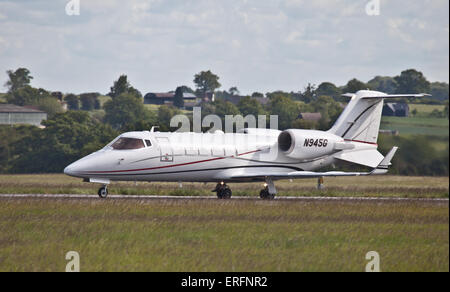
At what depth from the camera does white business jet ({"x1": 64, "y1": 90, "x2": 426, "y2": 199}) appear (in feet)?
110

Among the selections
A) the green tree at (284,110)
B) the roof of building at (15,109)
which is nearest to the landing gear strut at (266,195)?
the green tree at (284,110)

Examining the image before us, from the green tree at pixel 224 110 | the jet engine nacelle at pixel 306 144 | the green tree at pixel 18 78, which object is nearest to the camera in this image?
the jet engine nacelle at pixel 306 144

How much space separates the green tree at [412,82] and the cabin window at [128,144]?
74460 mm

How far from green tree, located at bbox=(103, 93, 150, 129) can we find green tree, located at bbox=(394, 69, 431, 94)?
34382 mm

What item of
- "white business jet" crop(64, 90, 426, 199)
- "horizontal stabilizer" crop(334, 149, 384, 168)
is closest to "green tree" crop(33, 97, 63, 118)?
"white business jet" crop(64, 90, 426, 199)

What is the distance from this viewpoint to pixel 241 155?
36.6m

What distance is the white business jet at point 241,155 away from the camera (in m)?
33.6

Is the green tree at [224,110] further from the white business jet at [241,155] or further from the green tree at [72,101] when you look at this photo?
the green tree at [72,101]

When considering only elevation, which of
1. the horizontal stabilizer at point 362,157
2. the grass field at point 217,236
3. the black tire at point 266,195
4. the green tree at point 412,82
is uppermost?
the green tree at point 412,82

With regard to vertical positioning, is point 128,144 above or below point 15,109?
below

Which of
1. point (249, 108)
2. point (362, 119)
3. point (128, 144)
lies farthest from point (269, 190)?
point (249, 108)

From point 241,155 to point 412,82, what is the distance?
7580 centimetres

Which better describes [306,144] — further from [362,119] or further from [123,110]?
[123,110]

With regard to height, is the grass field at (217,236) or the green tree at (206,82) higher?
the green tree at (206,82)
